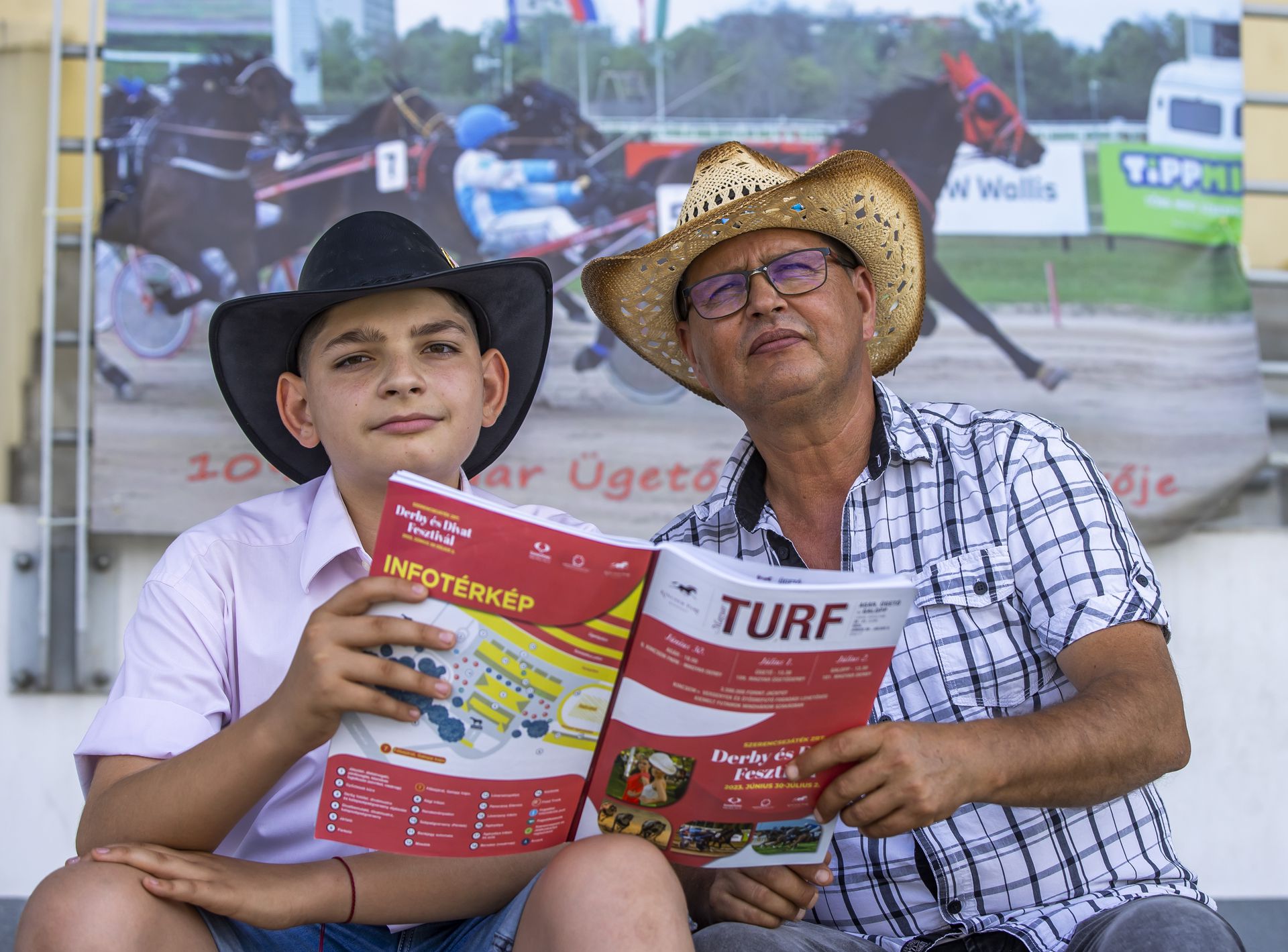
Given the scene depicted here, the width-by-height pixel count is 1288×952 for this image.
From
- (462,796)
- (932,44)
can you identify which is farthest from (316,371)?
(932,44)

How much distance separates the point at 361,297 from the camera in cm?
177

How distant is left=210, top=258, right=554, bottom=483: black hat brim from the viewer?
70.6 inches

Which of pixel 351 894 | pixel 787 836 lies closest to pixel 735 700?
pixel 787 836

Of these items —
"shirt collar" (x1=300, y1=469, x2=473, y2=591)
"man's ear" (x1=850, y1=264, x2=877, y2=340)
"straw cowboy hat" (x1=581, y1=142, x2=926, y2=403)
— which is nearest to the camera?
"shirt collar" (x1=300, y1=469, x2=473, y2=591)

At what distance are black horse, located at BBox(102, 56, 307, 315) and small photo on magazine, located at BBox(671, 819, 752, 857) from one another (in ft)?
8.52

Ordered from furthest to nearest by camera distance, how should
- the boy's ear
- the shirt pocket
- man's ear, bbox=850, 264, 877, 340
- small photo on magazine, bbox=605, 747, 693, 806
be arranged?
man's ear, bbox=850, 264, 877, 340
the boy's ear
the shirt pocket
small photo on magazine, bbox=605, 747, 693, 806

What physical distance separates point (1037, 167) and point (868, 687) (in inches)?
111

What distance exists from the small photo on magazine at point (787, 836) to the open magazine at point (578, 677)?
0.07 m

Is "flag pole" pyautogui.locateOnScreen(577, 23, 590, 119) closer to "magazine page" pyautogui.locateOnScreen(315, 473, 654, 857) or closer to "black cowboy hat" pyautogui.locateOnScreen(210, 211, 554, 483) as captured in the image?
"black cowboy hat" pyautogui.locateOnScreen(210, 211, 554, 483)

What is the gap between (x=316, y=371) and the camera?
1778 millimetres

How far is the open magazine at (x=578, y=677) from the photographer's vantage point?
119 centimetres

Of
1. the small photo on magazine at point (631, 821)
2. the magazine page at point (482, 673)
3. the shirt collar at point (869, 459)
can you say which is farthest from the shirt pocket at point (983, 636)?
the magazine page at point (482, 673)

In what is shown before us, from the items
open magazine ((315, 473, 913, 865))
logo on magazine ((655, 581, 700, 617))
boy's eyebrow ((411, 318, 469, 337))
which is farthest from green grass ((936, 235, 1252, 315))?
logo on magazine ((655, 581, 700, 617))

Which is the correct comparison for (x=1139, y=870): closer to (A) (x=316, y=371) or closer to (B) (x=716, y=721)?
(B) (x=716, y=721)
